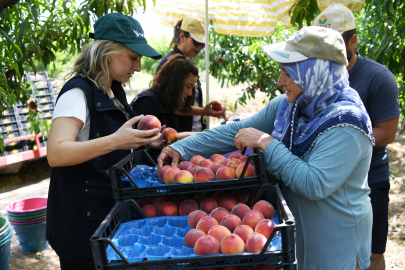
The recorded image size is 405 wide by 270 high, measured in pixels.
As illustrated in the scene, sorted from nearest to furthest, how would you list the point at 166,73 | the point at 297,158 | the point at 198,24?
1. the point at 297,158
2. the point at 166,73
3. the point at 198,24

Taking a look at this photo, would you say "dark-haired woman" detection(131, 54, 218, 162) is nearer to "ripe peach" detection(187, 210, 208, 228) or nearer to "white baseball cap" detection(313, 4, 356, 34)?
"white baseball cap" detection(313, 4, 356, 34)

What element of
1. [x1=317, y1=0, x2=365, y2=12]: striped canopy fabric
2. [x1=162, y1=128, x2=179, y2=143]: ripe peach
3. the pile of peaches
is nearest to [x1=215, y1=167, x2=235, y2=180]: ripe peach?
the pile of peaches

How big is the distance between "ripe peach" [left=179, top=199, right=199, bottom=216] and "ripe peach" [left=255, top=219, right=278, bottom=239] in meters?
0.38

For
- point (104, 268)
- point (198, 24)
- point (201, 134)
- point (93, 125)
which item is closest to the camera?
point (104, 268)

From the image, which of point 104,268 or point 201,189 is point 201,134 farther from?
point 104,268

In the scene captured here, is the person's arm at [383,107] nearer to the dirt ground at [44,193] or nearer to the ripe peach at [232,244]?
the ripe peach at [232,244]

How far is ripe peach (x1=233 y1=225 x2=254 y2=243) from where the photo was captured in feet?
3.97

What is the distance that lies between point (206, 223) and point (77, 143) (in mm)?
643

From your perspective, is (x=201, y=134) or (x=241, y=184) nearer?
(x=241, y=184)

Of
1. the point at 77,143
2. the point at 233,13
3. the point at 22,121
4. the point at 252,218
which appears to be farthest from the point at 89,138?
the point at 22,121

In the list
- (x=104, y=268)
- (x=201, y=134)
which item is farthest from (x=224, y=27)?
(x=104, y=268)

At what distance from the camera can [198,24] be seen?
11.7 ft

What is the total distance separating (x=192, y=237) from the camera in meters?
1.22

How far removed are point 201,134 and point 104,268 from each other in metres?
1.03
